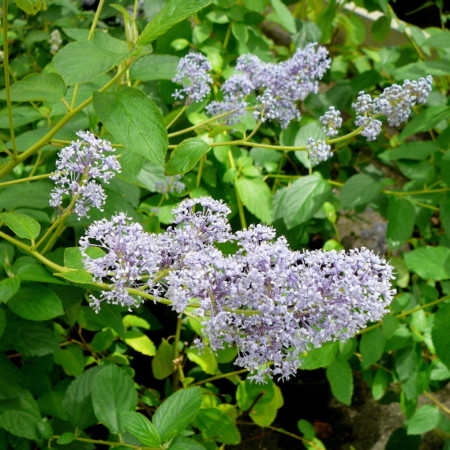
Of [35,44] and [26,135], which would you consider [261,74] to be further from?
[35,44]

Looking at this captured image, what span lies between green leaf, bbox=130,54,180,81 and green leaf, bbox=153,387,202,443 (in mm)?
565

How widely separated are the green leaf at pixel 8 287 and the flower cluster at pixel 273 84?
1.56 ft

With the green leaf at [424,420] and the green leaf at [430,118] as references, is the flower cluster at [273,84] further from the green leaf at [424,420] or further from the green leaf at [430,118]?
the green leaf at [424,420]

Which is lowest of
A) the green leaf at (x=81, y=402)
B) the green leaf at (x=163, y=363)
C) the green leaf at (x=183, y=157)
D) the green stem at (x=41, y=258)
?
the green leaf at (x=163, y=363)

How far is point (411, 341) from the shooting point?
156 cm

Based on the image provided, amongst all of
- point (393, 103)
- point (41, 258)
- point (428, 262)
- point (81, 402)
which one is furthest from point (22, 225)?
point (428, 262)

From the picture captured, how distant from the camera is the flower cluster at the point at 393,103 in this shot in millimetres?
972

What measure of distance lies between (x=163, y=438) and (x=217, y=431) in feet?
1.21

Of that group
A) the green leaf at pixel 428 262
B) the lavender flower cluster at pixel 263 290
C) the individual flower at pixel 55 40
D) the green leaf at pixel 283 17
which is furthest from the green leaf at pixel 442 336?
the individual flower at pixel 55 40

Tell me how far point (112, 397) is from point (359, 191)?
2.80 feet

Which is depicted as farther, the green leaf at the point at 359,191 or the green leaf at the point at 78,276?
the green leaf at the point at 359,191

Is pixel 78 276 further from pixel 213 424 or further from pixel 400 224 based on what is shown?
pixel 400 224

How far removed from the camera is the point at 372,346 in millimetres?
1448

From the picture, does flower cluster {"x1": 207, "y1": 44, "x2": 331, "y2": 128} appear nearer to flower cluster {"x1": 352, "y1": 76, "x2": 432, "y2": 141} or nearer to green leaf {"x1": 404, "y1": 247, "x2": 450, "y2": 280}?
flower cluster {"x1": 352, "y1": 76, "x2": 432, "y2": 141}
